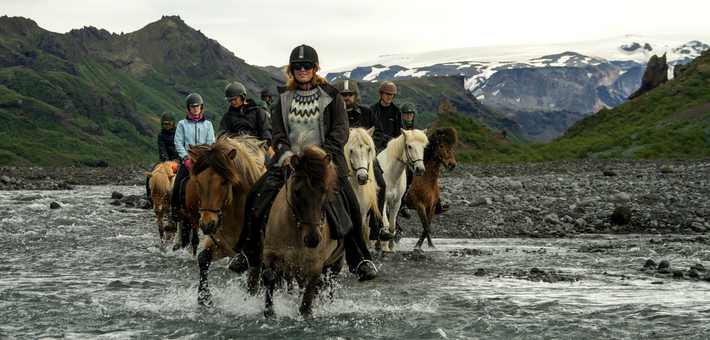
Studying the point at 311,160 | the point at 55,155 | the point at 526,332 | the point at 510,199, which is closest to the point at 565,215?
the point at 510,199

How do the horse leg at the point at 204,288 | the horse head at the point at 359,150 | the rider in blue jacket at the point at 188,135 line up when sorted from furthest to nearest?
1. the rider in blue jacket at the point at 188,135
2. the horse head at the point at 359,150
3. the horse leg at the point at 204,288

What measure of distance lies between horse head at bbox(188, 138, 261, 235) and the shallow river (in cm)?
129

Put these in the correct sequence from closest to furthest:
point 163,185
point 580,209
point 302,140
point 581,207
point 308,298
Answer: point 308,298 → point 302,140 → point 163,185 → point 580,209 → point 581,207

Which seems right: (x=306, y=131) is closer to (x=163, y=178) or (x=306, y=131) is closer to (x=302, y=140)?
(x=302, y=140)

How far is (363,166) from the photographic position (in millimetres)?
8586

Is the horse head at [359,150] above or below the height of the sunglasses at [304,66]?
below

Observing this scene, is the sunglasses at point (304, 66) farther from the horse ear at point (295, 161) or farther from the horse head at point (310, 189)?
the horse ear at point (295, 161)

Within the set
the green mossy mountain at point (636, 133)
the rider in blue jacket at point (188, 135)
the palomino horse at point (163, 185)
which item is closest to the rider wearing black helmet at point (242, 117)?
the rider in blue jacket at point (188, 135)

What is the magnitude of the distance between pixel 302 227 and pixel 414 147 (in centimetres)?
573

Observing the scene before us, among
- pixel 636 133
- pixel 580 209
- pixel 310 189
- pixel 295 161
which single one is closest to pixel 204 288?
pixel 310 189

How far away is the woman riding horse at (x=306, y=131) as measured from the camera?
679cm

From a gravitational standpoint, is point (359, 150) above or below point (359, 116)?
below

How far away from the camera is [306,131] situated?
6.89 meters

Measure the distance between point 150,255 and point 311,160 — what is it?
Result: 313 inches
